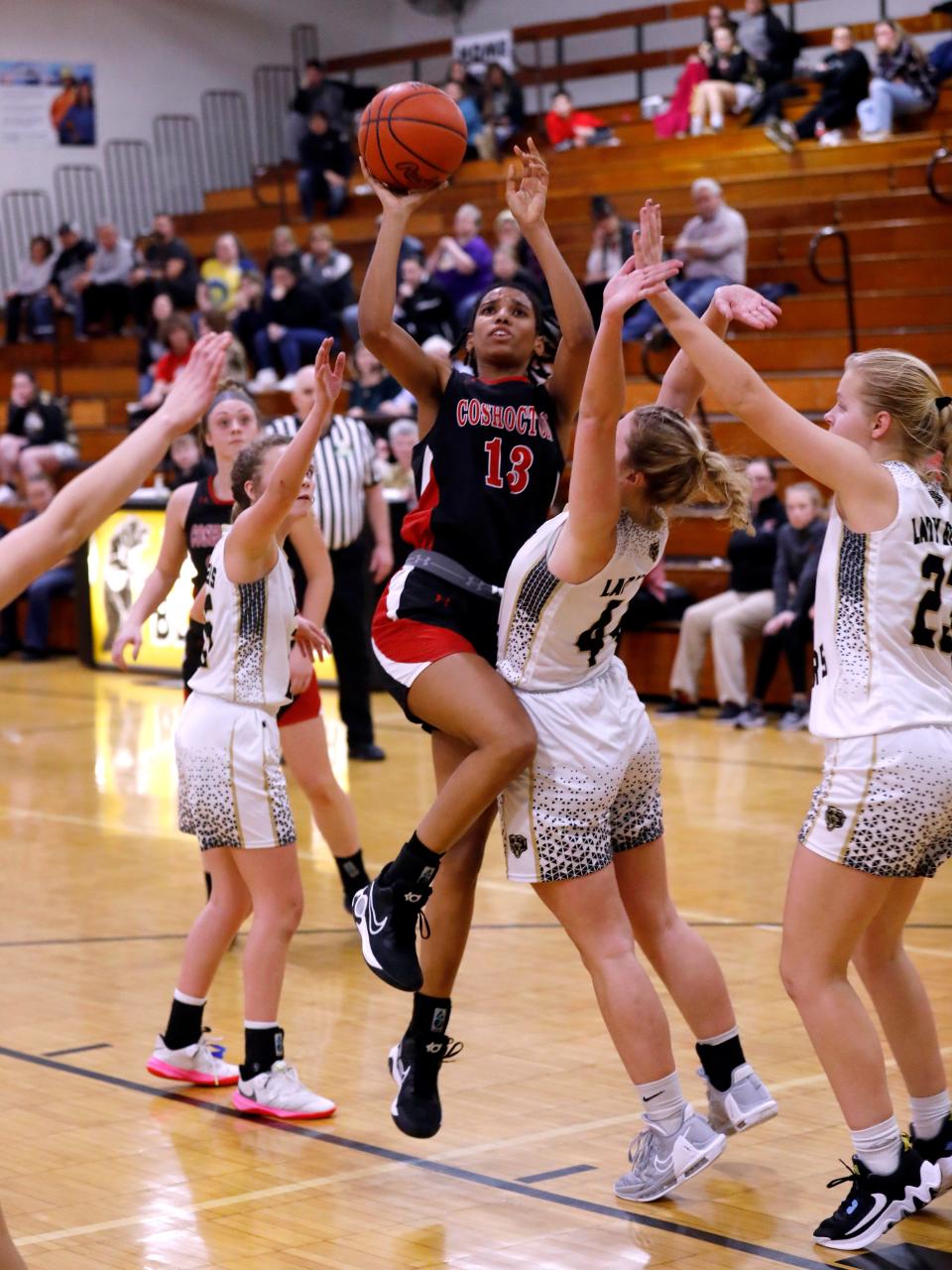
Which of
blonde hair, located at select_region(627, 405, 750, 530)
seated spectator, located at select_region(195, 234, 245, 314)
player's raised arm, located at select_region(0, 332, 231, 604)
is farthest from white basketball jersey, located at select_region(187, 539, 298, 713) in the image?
seated spectator, located at select_region(195, 234, 245, 314)

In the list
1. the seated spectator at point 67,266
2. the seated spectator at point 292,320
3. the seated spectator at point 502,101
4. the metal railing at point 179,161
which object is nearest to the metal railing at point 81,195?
the metal railing at point 179,161

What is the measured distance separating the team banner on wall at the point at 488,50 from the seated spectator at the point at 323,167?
66.5 inches

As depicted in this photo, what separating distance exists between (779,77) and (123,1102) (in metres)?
14.4

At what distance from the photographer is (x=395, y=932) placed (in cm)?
405

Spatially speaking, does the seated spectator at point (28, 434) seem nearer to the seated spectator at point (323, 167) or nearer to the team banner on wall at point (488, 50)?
the seated spectator at point (323, 167)

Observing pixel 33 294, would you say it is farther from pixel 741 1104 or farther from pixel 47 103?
pixel 741 1104

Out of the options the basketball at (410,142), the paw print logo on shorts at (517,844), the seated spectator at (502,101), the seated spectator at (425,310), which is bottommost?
the paw print logo on shorts at (517,844)

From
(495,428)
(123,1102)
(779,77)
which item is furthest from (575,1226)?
(779,77)

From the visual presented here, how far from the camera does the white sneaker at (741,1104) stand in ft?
13.5

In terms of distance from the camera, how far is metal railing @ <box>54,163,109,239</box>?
22078 millimetres

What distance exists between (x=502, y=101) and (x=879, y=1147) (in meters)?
16.9

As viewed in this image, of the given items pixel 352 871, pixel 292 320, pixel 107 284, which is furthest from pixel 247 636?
pixel 107 284

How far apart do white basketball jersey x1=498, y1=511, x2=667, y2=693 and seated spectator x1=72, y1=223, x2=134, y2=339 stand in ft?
54.6

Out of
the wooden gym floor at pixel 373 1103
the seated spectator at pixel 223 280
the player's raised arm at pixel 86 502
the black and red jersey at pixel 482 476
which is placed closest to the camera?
the player's raised arm at pixel 86 502
